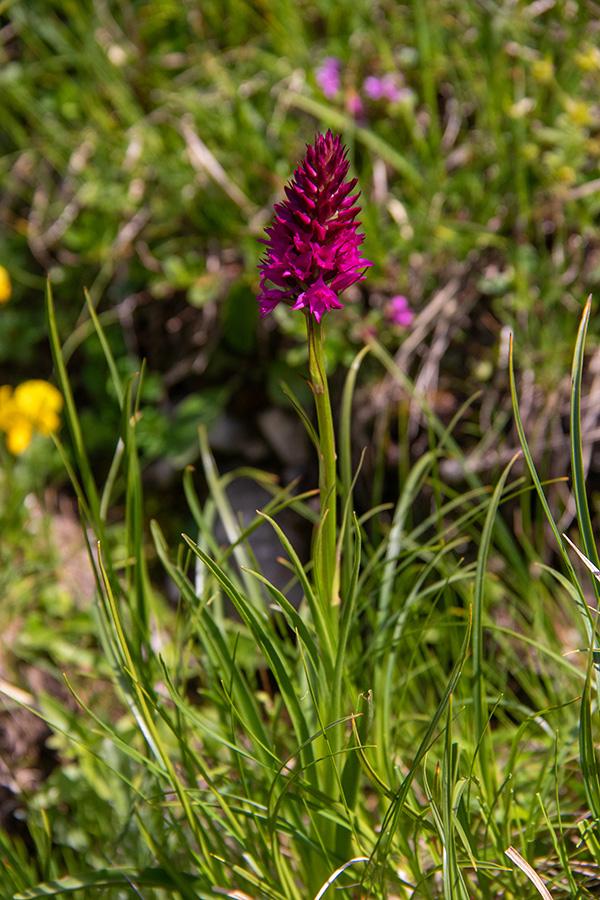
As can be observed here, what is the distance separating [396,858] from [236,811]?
35 centimetres

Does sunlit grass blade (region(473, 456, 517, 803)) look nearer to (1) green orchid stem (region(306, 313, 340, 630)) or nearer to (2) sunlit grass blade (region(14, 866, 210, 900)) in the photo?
(1) green orchid stem (region(306, 313, 340, 630))

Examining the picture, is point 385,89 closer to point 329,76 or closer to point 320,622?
point 329,76

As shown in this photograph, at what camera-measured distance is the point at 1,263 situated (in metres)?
2.62

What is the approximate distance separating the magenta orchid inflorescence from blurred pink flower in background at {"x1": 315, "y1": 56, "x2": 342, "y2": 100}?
1.72 meters

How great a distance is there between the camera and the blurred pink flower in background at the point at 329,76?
7.37 feet

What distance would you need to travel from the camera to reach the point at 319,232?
740 mm

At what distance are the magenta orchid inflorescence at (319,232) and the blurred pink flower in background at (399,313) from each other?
48.6 inches

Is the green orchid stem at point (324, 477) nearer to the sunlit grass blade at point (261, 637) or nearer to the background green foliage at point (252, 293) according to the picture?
the sunlit grass blade at point (261, 637)

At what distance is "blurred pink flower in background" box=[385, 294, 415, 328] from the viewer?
1.97 metres

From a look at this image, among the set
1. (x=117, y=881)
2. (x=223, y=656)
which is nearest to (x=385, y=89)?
(x=223, y=656)

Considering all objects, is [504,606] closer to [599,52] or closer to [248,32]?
[599,52]

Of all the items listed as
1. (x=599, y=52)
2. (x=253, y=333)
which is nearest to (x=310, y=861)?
(x=253, y=333)

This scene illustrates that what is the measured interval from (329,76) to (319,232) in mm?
1874

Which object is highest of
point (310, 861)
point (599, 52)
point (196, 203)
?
point (196, 203)
